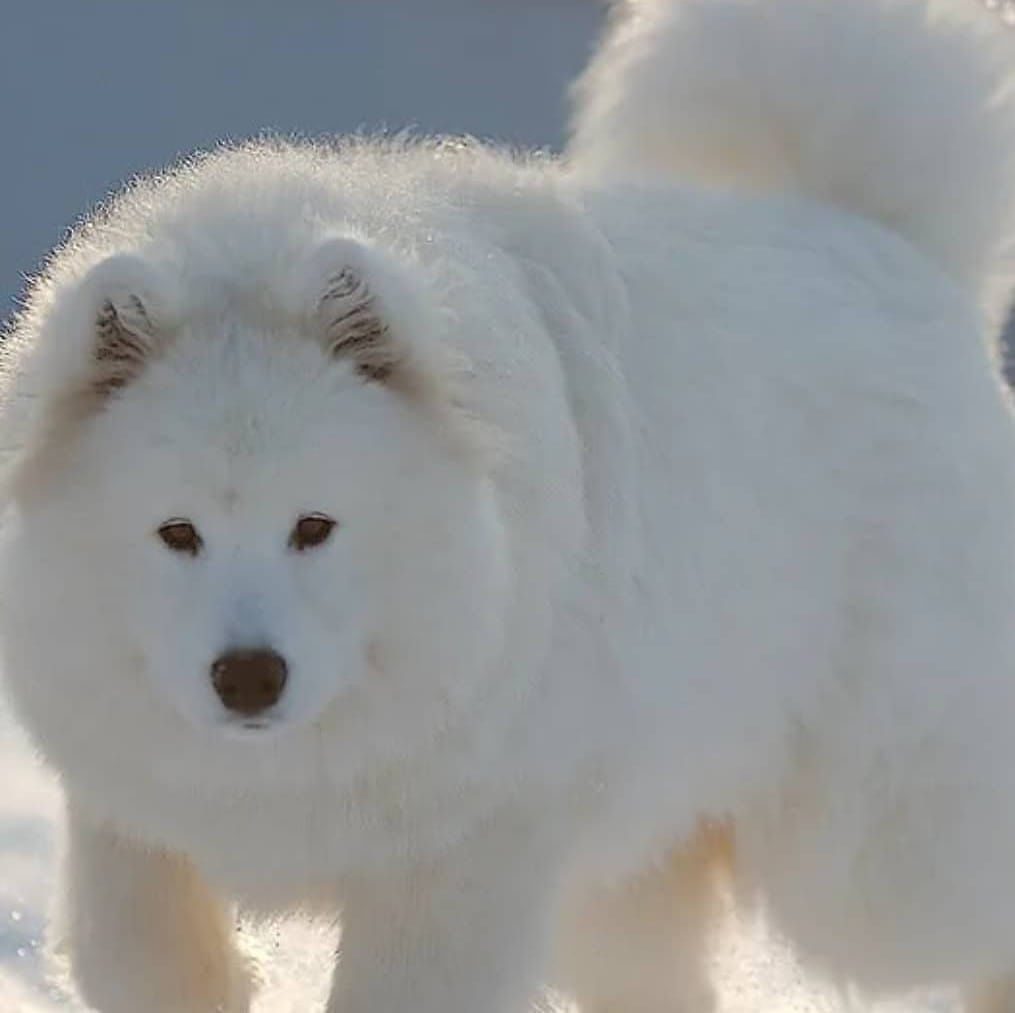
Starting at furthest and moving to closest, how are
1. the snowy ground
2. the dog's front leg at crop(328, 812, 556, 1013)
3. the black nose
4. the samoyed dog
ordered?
the snowy ground
the dog's front leg at crop(328, 812, 556, 1013)
the samoyed dog
the black nose

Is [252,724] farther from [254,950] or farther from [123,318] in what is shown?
[254,950]

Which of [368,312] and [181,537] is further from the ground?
[368,312]

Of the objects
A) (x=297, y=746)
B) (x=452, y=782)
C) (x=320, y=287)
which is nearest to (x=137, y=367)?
(x=320, y=287)

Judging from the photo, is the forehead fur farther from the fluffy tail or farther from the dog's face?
the fluffy tail

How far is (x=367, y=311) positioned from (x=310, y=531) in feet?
0.98

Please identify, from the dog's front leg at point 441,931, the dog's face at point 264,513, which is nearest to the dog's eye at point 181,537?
the dog's face at point 264,513

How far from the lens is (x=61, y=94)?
11.3m

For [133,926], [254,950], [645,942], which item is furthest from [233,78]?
[133,926]

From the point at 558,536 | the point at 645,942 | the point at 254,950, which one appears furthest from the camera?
the point at 645,942

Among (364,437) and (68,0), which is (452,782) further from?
(68,0)

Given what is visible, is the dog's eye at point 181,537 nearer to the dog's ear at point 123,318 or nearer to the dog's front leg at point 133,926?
the dog's ear at point 123,318

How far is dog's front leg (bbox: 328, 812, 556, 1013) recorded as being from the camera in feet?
9.93

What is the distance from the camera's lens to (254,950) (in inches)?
140

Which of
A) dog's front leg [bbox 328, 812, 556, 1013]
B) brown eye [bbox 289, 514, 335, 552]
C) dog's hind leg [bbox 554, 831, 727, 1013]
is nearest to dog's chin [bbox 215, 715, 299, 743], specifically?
brown eye [bbox 289, 514, 335, 552]
